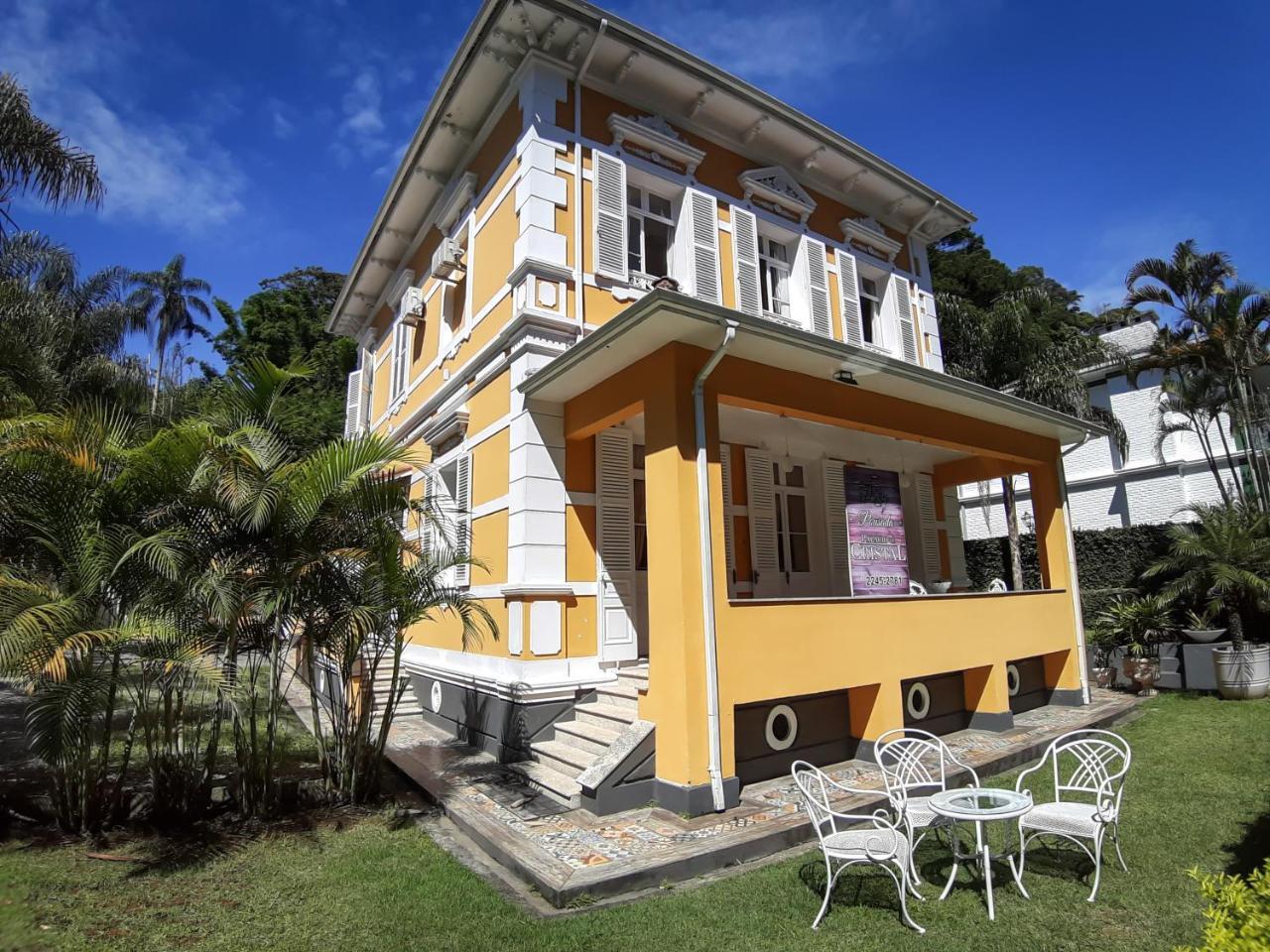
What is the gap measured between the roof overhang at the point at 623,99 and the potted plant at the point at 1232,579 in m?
6.45

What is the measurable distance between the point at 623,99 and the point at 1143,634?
1133 cm

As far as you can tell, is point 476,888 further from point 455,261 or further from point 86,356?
point 86,356

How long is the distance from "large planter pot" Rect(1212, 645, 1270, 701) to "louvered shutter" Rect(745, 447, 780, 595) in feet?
21.1

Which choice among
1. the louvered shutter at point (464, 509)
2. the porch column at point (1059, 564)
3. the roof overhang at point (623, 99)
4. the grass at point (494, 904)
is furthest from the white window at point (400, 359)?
the porch column at point (1059, 564)

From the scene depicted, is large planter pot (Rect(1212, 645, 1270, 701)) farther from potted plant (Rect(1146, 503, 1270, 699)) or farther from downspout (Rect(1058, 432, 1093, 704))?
downspout (Rect(1058, 432, 1093, 704))

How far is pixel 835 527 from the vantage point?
35.6 feet

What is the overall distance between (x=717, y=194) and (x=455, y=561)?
6523 millimetres

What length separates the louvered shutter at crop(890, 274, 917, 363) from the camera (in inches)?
477

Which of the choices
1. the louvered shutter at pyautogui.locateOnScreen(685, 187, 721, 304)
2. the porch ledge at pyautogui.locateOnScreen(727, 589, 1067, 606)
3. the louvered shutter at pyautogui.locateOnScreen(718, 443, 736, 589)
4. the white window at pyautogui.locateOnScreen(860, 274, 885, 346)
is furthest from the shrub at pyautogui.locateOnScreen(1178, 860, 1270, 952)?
the white window at pyautogui.locateOnScreen(860, 274, 885, 346)

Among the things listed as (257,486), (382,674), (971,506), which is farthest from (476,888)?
(971,506)

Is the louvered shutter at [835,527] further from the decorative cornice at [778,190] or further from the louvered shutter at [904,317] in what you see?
the decorative cornice at [778,190]

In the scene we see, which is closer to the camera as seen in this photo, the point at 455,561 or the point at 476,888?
the point at 476,888

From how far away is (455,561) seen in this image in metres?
6.68

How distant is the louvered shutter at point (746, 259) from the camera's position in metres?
10.0
